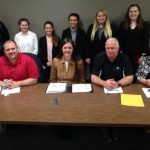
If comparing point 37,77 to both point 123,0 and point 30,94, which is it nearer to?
point 30,94

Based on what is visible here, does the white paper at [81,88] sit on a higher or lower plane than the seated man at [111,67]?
lower

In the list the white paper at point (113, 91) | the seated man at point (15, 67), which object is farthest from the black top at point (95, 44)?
the white paper at point (113, 91)

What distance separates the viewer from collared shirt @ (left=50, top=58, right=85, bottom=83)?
10.6 feet

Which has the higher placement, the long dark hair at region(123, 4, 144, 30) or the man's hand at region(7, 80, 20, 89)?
the long dark hair at region(123, 4, 144, 30)

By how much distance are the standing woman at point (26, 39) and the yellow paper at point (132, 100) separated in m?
2.22

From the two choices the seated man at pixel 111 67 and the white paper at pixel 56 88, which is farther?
the seated man at pixel 111 67

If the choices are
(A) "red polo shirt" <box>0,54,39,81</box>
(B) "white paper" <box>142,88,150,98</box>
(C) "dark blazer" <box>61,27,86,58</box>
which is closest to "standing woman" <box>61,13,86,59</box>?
(C) "dark blazer" <box>61,27,86,58</box>

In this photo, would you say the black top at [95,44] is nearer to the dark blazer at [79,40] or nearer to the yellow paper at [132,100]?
the dark blazer at [79,40]

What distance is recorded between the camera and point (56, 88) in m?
2.75

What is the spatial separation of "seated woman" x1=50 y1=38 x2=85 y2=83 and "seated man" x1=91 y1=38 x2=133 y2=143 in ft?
0.94

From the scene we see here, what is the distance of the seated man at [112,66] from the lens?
2971 mm

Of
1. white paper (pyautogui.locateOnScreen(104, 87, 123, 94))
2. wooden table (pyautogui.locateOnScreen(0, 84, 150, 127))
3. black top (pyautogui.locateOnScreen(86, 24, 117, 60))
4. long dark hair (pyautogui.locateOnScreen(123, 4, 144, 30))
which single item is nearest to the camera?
wooden table (pyautogui.locateOnScreen(0, 84, 150, 127))

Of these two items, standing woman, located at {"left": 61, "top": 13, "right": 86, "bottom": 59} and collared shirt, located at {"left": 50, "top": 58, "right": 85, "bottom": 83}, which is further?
standing woman, located at {"left": 61, "top": 13, "right": 86, "bottom": 59}

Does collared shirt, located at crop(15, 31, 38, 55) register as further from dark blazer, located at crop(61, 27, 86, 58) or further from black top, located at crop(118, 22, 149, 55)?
black top, located at crop(118, 22, 149, 55)
